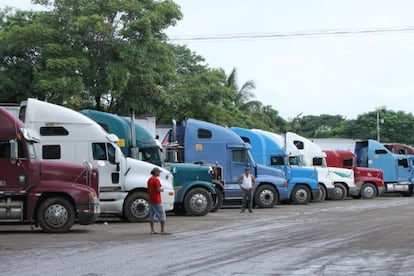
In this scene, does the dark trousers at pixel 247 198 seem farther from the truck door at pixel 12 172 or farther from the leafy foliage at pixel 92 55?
the truck door at pixel 12 172

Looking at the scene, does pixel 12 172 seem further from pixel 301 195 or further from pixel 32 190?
pixel 301 195

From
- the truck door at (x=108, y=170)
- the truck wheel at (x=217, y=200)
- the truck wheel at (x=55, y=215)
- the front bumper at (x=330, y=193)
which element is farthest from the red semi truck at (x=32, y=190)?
the front bumper at (x=330, y=193)

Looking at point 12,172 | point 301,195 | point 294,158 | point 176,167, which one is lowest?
point 301,195

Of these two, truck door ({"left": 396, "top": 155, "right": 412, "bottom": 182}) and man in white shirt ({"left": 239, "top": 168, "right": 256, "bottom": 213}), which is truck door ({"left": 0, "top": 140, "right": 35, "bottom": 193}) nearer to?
man in white shirt ({"left": 239, "top": 168, "right": 256, "bottom": 213})

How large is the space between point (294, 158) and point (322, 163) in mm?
Answer: 2594

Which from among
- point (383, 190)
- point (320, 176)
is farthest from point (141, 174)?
point (383, 190)

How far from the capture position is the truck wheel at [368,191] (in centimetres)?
3616

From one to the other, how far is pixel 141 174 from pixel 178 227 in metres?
2.84

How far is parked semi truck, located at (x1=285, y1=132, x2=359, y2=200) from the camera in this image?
3340cm

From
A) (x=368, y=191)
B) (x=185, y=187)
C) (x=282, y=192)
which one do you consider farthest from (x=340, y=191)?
(x=185, y=187)

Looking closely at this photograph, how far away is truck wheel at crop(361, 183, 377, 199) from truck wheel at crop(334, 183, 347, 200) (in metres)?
1.97

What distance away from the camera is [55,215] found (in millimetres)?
16734

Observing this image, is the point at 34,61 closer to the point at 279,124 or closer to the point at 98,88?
the point at 98,88

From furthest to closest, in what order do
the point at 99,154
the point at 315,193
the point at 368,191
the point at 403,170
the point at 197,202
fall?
1. the point at 403,170
2. the point at 368,191
3. the point at 315,193
4. the point at 197,202
5. the point at 99,154
